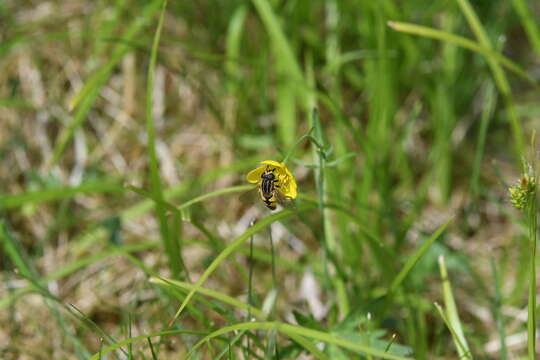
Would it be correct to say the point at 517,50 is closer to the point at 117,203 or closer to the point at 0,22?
the point at 117,203

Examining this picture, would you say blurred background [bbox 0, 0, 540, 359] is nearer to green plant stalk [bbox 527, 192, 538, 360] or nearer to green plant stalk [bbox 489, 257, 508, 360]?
green plant stalk [bbox 489, 257, 508, 360]

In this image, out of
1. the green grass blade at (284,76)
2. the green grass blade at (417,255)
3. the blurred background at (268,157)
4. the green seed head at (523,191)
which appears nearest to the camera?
the green seed head at (523,191)

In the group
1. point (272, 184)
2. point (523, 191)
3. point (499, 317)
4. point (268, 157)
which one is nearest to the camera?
point (523, 191)

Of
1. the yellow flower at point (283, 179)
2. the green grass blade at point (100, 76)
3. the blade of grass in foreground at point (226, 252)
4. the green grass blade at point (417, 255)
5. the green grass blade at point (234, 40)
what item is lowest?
the blade of grass in foreground at point (226, 252)

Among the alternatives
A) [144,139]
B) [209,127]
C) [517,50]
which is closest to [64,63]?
[144,139]

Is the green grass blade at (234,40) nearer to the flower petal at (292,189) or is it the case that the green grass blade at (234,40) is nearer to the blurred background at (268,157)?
the blurred background at (268,157)

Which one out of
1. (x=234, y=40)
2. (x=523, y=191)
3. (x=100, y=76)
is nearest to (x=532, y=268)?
(x=523, y=191)

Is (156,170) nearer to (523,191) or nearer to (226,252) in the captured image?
(226,252)

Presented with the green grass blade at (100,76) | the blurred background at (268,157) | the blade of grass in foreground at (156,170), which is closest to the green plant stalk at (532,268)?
the blurred background at (268,157)
